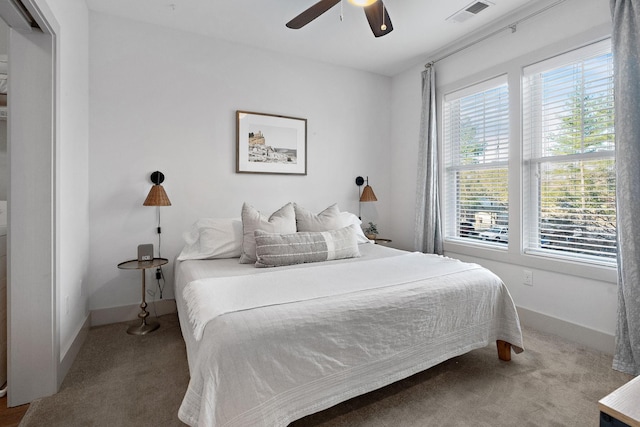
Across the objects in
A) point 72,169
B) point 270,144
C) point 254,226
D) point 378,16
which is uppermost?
point 378,16

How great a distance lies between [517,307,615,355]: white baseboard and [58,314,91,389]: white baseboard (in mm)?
3520

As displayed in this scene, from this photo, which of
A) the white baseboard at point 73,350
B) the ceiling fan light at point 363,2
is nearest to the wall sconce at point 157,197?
Answer: the white baseboard at point 73,350

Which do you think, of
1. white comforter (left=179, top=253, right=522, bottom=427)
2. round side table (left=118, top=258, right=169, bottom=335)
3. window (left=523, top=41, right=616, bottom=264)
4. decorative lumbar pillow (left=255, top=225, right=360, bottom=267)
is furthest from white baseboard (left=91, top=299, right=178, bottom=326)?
window (left=523, top=41, right=616, bottom=264)

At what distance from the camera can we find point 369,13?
2.14 m

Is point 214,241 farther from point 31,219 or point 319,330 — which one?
point 319,330

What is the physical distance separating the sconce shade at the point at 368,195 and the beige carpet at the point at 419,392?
197 centimetres

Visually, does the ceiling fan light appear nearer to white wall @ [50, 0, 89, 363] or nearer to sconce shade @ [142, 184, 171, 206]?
white wall @ [50, 0, 89, 363]

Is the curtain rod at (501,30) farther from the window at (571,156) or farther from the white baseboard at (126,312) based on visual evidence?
Answer: the white baseboard at (126,312)

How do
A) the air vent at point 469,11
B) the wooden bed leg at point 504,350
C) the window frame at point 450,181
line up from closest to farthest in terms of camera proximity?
the wooden bed leg at point 504,350, the air vent at point 469,11, the window frame at point 450,181

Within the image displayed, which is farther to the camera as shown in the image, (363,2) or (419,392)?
(363,2)

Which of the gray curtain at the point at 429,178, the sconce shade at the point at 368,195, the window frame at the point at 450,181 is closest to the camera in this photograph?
the window frame at the point at 450,181

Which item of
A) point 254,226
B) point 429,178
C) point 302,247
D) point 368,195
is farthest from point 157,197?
point 429,178

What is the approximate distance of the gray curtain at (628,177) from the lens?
2.05 meters

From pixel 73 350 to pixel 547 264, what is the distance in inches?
146
